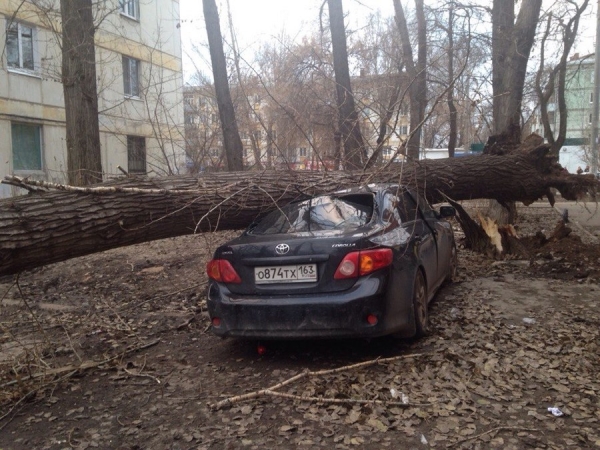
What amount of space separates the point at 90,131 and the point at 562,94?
1682 cm

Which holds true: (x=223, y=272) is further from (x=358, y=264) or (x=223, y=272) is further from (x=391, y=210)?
(x=391, y=210)

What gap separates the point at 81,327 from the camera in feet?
21.0

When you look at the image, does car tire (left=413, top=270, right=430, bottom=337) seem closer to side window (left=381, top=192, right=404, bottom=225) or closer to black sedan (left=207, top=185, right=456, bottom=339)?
black sedan (left=207, top=185, right=456, bottom=339)

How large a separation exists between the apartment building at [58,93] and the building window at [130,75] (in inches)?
1.5

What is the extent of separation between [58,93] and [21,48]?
1.83 metres

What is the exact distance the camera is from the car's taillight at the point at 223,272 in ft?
15.6

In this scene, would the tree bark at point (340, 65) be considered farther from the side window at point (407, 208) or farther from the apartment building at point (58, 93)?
the side window at point (407, 208)

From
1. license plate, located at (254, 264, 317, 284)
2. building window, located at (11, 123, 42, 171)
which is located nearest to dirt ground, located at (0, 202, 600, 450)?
license plate, located at (254, 264, 317, 284)

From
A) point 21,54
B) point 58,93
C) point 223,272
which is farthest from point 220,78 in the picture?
point 223,272

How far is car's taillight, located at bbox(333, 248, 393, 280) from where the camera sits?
4418mm

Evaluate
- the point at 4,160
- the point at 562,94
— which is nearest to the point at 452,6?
the point at 562,94

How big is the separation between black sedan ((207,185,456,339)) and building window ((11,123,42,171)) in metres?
15.7

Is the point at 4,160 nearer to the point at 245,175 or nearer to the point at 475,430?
the point at 245,175

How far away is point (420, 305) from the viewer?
16.6 feet
